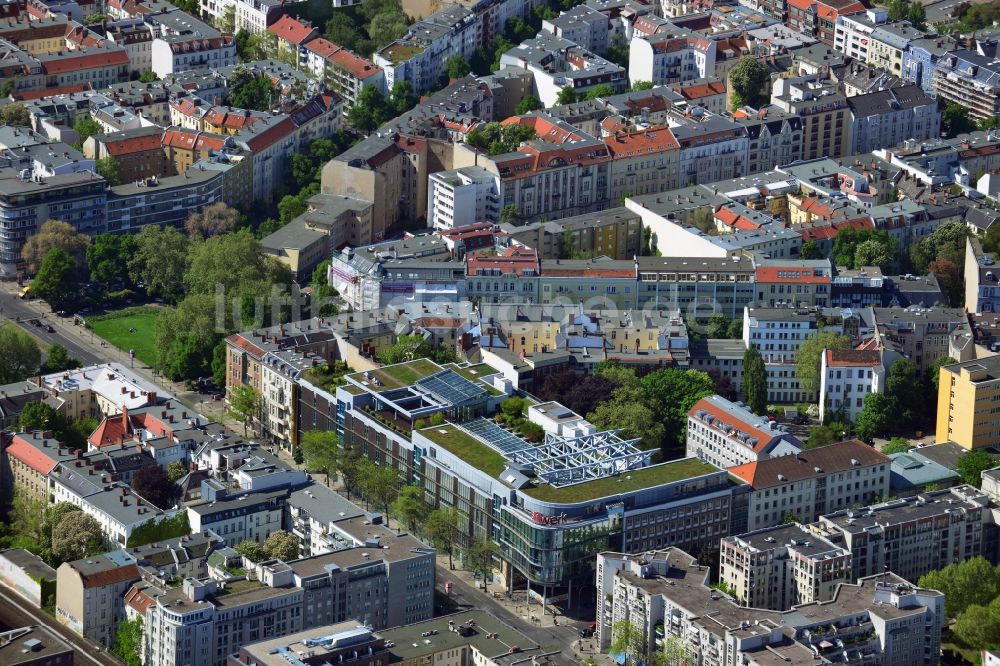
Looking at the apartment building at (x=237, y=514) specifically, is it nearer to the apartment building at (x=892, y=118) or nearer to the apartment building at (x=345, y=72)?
the apartment building at (x=345, y=72)

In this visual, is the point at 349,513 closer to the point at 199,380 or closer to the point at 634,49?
the point at 199,380

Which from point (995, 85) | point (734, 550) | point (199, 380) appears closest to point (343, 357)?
point (199, 380)

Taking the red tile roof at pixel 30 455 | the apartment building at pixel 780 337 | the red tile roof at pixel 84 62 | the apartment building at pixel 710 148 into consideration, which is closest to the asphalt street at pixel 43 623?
the red tile roof at pixel 30 455

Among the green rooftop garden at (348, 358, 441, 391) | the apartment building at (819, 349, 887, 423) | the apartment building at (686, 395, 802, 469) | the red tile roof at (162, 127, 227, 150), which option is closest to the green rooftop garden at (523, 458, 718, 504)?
the apartment building at (686, 395, 802, 469)

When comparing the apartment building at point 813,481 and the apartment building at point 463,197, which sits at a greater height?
the apartment building at point 463,197

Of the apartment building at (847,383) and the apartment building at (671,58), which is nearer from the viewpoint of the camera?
the apartment building at (847,383)

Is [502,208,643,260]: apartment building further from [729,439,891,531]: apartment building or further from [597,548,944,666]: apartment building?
[597,548,944,666]: apartment building

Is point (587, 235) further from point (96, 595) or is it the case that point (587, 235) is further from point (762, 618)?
point (96, 595)

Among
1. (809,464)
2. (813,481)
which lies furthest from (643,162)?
(813,481)
